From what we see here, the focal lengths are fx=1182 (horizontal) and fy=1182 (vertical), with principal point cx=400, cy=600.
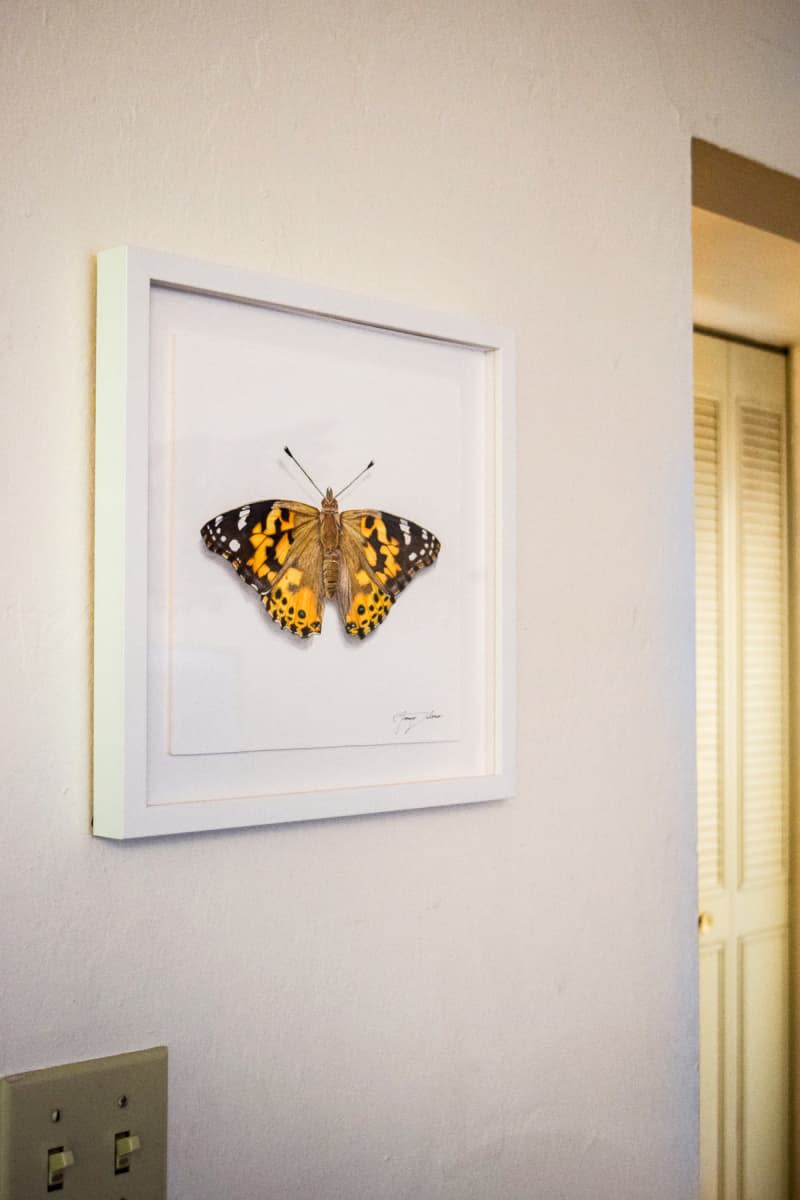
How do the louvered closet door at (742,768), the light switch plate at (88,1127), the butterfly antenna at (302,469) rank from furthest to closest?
the louvered closet door at (742,768), the butterfly antenna at (302,469), the light switch plate at (88,1127)

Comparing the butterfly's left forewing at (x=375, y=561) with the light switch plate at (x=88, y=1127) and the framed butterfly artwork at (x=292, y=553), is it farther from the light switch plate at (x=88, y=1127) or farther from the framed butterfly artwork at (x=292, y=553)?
the light switch plate at (x=88, y=1127)

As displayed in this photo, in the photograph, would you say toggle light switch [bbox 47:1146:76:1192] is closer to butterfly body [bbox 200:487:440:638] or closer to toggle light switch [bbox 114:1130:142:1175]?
toggle light switch [bbox 114:1130:142:1175]

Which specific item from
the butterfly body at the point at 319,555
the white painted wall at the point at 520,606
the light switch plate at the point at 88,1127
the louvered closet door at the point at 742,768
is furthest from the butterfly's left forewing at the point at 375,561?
the louvered closet door at the point at 742,768

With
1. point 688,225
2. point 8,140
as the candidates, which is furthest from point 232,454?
point 688,225
